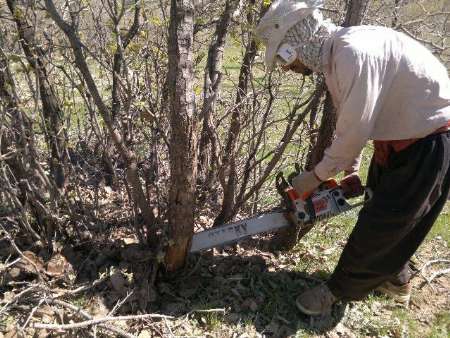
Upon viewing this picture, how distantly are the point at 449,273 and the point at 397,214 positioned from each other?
5.16ft

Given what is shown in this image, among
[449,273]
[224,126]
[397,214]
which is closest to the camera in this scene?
[397,214]

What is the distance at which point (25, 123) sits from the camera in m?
2.75

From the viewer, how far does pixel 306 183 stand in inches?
103

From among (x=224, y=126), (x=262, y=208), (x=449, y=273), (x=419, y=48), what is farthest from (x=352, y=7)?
(x=449, y=273)

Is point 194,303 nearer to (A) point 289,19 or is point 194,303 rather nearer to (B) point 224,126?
(B) point 224,126

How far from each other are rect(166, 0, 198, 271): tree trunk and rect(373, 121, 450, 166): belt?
1.17 metres

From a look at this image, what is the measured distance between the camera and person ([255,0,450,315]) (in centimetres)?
218

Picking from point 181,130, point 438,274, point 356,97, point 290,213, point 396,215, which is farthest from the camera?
point 438,274


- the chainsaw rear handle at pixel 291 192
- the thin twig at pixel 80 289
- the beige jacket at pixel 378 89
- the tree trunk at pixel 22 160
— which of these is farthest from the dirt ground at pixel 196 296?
the beige jacket at pixel 378 89

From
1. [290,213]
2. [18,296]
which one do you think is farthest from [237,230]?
[18,296]

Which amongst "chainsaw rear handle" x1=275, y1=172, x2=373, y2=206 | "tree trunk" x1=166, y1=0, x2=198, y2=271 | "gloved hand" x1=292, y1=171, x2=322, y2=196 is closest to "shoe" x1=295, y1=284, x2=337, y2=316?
"chainsaw rear handle" x1=275, y1=172, x2=373, y2=206

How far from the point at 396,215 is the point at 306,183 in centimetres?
56

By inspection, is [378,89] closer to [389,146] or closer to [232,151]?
[389,146]

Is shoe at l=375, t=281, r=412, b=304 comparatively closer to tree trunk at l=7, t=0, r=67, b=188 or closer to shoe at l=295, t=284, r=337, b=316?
shoe at l=295, t=284, r=337, b=316
